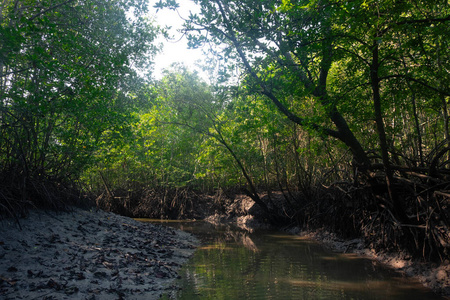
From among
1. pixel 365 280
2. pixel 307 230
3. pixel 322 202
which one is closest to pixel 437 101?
pixel 365 280

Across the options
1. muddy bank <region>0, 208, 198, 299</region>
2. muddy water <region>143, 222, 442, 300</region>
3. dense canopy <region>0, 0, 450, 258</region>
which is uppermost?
dense canopy <region>0, 0, 450, 258</region>

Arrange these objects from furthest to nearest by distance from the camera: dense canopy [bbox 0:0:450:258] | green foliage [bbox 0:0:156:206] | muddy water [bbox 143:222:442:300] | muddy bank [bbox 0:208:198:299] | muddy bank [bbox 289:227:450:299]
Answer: green foliage [bbox 0:0:156:206] < dense canopy [bbox 0:0:450:258] < muddy bank [bbox 289:227:450:299] < muddy water [bbox 143:222:442:300] < muddy bank [bbox 0:208:198:299]

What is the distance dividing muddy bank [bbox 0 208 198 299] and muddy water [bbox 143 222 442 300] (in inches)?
23.1

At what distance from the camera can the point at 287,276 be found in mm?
5918

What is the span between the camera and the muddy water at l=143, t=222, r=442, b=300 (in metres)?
4.90

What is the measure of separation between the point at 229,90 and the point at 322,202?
5.19 m

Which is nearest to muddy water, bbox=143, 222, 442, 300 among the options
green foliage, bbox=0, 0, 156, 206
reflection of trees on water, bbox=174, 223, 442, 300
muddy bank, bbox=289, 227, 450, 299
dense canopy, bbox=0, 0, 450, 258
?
reflection of trees on water, bbox=174, 223, 442, 300

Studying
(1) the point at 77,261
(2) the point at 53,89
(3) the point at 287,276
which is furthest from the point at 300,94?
(2) the point at 53,89

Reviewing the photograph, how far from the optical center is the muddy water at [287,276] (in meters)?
4.90

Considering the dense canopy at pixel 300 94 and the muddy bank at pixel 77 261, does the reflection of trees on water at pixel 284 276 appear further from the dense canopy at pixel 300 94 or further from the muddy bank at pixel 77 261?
the dense canopy at pixel 300 94

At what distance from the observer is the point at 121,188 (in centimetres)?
2077

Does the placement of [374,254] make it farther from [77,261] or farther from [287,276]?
[77,261]

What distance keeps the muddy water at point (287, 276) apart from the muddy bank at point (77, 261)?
23.1 inches

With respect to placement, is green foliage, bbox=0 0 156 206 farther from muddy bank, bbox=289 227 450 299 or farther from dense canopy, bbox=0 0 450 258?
muddy bank, bbox=289 227 450 299
